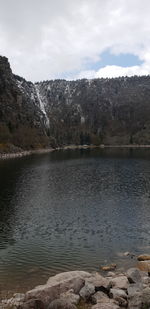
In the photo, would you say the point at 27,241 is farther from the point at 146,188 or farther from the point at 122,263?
the point at 146,188

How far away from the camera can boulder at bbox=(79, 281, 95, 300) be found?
84.5 ft

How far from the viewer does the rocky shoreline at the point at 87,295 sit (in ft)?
77.1

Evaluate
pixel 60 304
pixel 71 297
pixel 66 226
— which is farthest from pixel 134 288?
pixel 66 226

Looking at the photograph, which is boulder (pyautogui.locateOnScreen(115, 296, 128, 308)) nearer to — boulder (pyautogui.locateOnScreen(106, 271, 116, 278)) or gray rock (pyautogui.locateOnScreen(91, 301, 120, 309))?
gray rock (pyautogui.locateOnScreen(91, 301, 120, 309))

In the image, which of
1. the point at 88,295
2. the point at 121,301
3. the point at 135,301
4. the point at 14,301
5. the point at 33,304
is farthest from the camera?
the point at 14,301

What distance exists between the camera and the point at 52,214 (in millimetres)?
62906

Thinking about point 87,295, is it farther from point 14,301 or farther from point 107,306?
point 14,301

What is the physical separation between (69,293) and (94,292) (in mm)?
2345

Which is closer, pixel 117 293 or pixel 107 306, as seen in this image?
pixel 107 306

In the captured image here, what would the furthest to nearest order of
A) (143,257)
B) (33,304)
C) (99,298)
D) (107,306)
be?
(143,257)
(99,298)
(33,304)
(107,306)

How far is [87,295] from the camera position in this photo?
25.9 metres

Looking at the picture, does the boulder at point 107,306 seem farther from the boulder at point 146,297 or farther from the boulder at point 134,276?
the boulder at point 134,276

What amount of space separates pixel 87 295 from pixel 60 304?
139 inches

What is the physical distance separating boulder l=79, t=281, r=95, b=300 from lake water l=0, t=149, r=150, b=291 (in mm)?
7466
